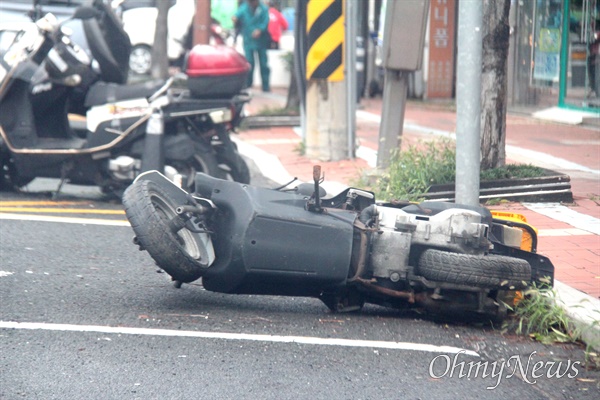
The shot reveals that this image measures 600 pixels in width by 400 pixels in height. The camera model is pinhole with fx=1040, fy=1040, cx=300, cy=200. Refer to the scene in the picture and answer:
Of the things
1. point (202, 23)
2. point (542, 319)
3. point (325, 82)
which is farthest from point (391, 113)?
point (202, 23)

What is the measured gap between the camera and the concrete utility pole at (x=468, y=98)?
643cm

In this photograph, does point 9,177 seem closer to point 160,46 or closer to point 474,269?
point 474,269

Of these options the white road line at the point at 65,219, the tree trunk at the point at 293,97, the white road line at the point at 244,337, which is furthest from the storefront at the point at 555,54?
the white road line at the point at 244,337

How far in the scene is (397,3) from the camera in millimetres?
9133

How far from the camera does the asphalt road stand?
14.4 ft

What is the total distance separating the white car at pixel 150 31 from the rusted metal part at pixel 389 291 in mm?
17605

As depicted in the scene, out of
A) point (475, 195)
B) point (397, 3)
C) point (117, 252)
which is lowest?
point (117, 252)

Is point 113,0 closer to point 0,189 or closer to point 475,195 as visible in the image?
point 0,189

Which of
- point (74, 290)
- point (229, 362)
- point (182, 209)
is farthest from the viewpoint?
point (74, 290)

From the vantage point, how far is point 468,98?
21.4 ft

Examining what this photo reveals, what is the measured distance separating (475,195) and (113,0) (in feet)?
13.2

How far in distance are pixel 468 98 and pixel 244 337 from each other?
2.36 m

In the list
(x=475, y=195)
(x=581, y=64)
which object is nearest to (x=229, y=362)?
(x=475, y=195)

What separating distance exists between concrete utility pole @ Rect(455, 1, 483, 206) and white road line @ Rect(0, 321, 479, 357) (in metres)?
1.79
